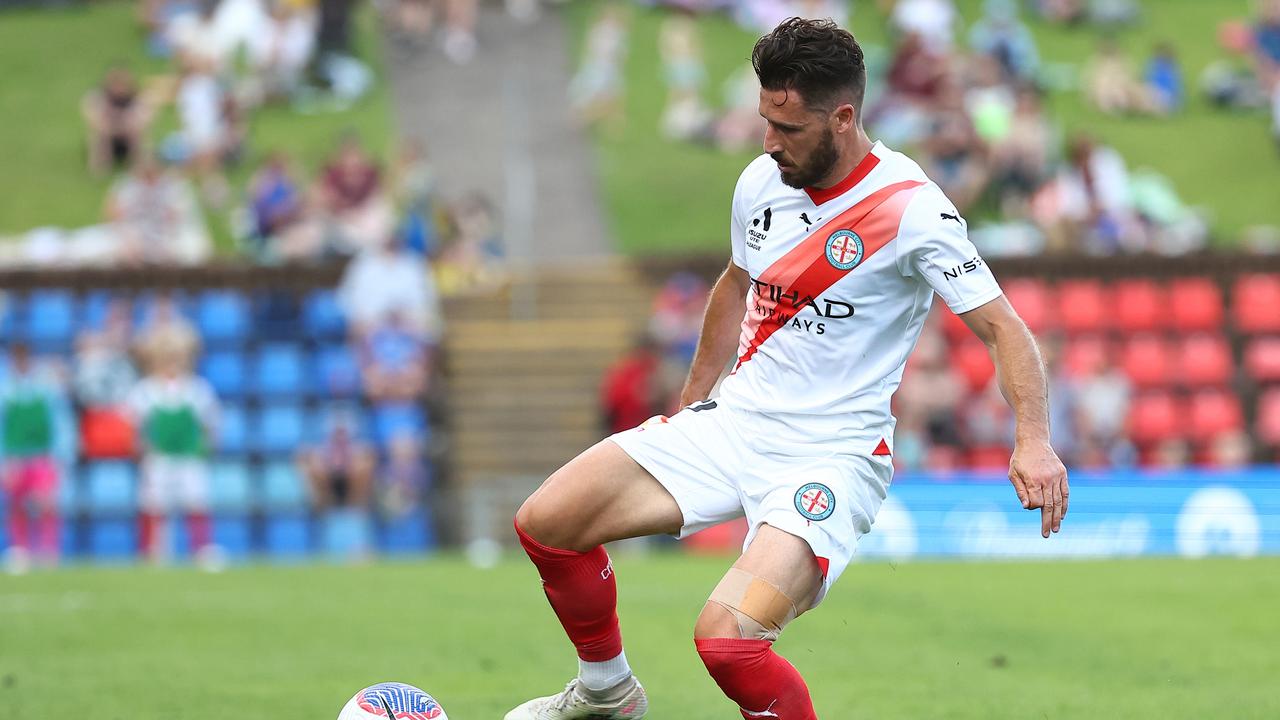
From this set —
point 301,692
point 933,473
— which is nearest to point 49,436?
point 933,473

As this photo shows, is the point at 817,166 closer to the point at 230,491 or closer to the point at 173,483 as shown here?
the point at 173,483

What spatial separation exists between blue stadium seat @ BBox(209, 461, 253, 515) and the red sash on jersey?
1361cm

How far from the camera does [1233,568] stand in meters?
13.6

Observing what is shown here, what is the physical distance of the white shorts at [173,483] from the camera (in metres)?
17.5

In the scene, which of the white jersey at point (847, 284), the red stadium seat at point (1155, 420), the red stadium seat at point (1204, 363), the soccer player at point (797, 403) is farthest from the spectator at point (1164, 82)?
the white jersey at point (847, 284)

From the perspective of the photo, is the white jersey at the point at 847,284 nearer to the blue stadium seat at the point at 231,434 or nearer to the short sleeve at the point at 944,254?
the short sleeve at the point at 944,254

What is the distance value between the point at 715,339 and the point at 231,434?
13500mm

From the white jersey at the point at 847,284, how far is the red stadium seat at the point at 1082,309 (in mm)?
15105

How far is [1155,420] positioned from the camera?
64.6 ft

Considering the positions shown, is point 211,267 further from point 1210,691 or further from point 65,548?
point 1210,691

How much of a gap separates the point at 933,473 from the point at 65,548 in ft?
30.8

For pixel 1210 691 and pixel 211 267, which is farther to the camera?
pixel 211 267

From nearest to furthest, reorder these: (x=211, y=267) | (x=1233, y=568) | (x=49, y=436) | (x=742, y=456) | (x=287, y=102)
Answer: (x=742, y=456) < (x=1233, y=568) < (x=49, y=436) < (x=211, y=267) < (x=287, y=102)

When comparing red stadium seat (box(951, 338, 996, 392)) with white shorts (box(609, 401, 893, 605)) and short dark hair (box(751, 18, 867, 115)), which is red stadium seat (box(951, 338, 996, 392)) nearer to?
white shorts (box(609, 401, 893, 605))
